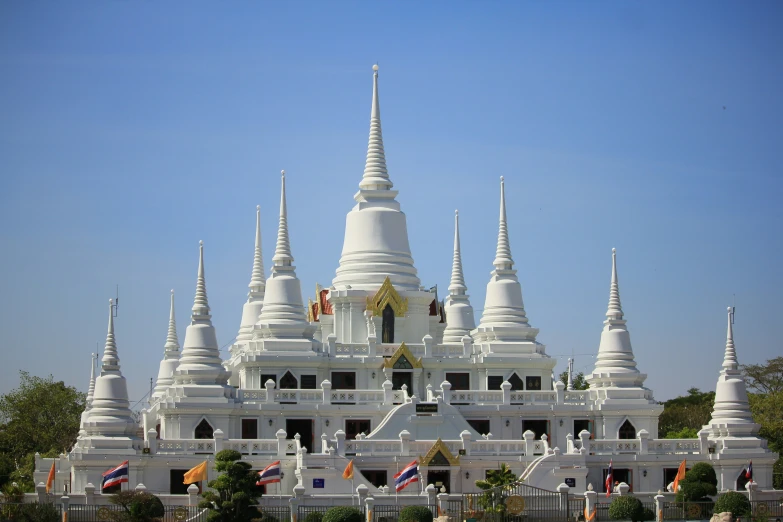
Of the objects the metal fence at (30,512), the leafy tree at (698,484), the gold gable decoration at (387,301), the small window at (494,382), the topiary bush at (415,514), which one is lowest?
the topiary bush at (415,514)

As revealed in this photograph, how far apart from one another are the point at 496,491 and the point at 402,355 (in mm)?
19810

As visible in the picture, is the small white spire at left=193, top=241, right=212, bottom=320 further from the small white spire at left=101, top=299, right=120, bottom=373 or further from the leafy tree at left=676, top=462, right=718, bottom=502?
the leafy tree at left=676, top=462, right=718, bottom=502

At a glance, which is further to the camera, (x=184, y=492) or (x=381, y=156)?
(x=381, y=156)

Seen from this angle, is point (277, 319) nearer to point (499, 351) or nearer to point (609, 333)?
point (499, 351)

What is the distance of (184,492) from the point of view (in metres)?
77.4

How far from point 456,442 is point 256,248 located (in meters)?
26.0

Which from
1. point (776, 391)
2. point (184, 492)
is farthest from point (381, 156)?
point (776, 391)

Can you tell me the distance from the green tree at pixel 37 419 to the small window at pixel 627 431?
3399 cm

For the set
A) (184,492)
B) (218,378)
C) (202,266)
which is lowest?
(184,492)

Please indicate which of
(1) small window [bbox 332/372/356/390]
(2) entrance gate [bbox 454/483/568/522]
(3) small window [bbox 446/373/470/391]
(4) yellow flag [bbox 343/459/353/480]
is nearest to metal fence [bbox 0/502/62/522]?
(4) yellow flag [bbox 343/459/353/480]

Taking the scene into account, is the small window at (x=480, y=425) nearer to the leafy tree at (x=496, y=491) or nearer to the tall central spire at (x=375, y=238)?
the tall central spire at (x=375, y=238)

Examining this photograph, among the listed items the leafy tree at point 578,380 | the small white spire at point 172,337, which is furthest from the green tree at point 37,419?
the leafy tree at point 578,380

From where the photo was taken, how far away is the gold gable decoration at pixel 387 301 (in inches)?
3529

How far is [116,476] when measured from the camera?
248ft
